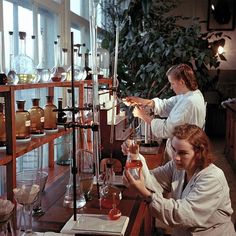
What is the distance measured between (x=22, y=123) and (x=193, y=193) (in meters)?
0.77

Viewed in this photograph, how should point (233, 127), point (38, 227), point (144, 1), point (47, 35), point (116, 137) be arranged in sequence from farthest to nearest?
point (233, 127)
point (144, 1)
point (47, 35)
point (116, 137)
point (38, 227)

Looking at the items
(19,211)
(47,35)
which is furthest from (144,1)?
A: (19,211)

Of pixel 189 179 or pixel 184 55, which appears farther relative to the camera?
pixel 184 55

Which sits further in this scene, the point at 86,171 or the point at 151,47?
the point at 151,47

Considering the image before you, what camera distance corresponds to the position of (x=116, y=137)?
2480 millimetres

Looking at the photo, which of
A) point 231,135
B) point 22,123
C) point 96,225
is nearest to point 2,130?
point 22,123

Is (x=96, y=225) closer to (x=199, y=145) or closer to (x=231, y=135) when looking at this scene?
(x=199, y=145)

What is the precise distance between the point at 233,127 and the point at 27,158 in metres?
3.95

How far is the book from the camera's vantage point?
1.37 metres

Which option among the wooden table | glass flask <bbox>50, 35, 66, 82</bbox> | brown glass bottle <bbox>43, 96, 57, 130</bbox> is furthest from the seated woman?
glass flask <bbox>50, 35, 66, 82</bbox>

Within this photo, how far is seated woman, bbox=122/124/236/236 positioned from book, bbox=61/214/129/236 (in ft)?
0.51

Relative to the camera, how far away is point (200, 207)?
1.49 meters

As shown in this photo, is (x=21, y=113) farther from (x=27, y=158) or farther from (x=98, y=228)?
(x=98, y=228)

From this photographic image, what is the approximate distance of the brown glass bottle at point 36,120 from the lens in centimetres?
175
